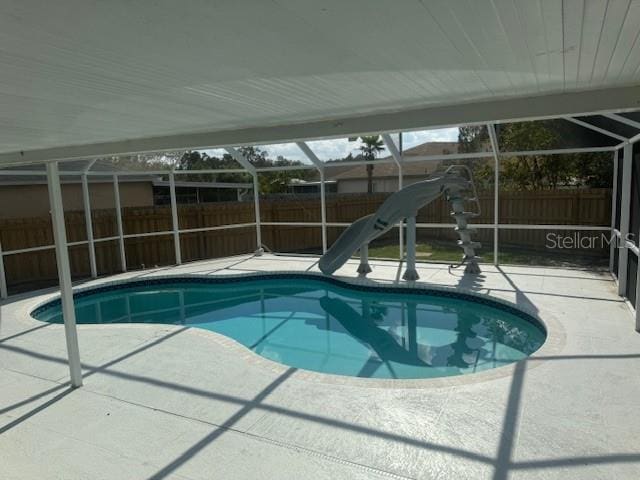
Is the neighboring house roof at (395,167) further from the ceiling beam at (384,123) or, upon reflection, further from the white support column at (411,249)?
the ceiling beam at (384,123)

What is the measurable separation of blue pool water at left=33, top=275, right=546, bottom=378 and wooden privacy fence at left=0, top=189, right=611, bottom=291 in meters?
2.16

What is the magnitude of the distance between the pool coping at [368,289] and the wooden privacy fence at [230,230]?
1910mm

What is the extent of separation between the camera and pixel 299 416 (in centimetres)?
391

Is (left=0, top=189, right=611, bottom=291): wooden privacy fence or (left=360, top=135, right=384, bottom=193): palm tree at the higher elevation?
(left=360, top=135, right=384, bottom=193): palm tree

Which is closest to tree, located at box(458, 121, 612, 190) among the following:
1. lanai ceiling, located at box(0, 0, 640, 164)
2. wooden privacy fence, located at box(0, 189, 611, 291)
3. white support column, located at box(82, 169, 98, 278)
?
wooden privacy fence, located at box(0, 189, 611, 291)

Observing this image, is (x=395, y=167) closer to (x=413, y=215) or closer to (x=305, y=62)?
(x=413, y=215)

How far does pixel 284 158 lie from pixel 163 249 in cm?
639

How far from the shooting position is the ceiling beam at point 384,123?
296cm

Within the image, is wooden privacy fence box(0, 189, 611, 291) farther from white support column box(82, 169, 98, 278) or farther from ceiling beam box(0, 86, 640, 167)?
ceiling beam box(0, 86, 640, 167)

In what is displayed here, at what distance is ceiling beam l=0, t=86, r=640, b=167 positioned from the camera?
2.96m

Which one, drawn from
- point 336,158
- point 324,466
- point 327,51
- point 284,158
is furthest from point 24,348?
point 336,158

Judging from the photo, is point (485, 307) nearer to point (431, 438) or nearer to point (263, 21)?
point (431, 438)

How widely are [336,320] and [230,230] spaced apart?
21.8ft

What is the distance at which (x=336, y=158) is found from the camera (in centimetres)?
1802
